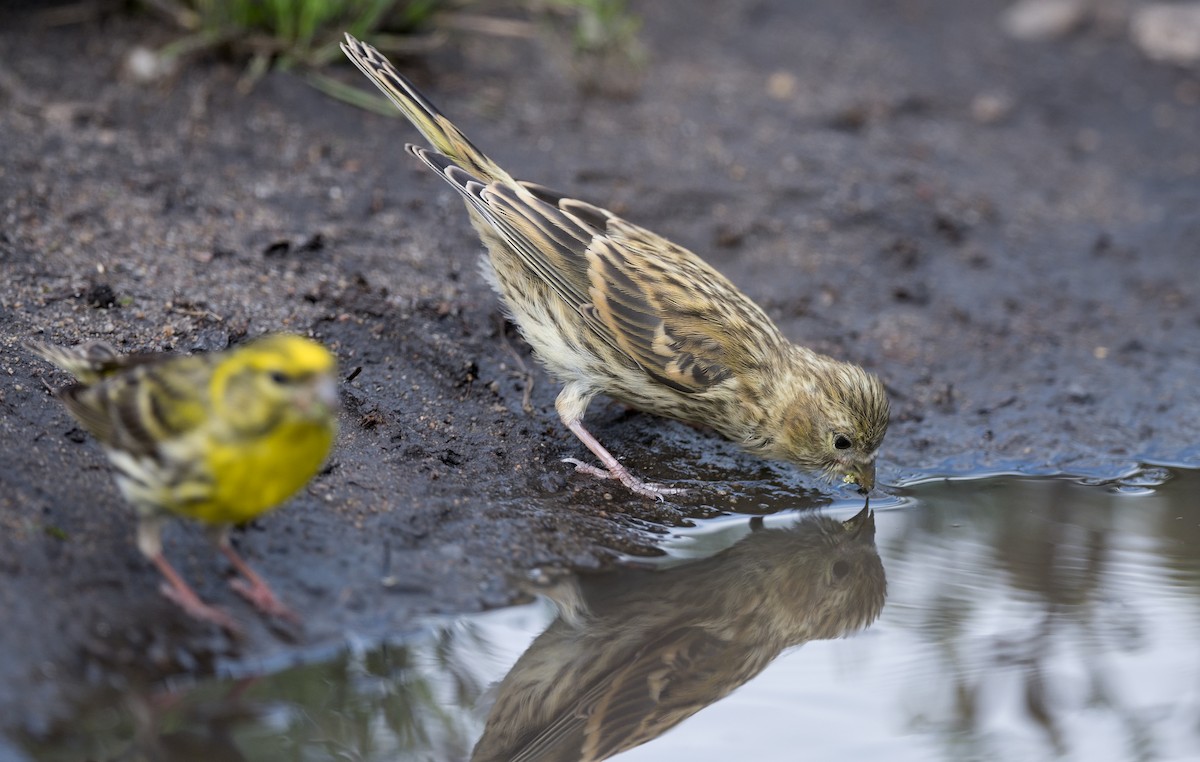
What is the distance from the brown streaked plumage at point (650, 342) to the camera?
17.5ft

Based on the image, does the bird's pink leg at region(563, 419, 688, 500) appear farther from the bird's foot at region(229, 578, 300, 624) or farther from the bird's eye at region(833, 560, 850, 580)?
the bird's foot at region(229, 578, 300, 624)

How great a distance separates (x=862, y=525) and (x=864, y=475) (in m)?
0.23

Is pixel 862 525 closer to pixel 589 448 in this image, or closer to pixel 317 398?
pixel 589 448

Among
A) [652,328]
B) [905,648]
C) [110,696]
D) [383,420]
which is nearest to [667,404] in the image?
[652,328]

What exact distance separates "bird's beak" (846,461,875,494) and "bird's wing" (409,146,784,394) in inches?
26.8

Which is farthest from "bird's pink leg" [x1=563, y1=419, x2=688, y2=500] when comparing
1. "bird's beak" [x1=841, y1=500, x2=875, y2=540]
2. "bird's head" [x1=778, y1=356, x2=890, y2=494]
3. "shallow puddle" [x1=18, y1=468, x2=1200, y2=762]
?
"bird's beak" [x1=841, y1=500, x2=875, y2=540]

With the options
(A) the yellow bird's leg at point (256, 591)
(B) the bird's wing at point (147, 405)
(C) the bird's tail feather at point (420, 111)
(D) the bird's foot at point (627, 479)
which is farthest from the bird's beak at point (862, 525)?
(B) the bird's wing at point (147, 405)

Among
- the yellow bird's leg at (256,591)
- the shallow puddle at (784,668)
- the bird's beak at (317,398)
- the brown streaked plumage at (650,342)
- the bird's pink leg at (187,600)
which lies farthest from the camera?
the brown streaked plumage at (650,342)

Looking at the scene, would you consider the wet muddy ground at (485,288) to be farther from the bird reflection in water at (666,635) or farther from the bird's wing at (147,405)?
the bird's wing at (147,405)

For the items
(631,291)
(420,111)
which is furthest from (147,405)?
(420,111)

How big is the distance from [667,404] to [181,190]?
2.96m

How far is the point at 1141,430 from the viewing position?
612 cm

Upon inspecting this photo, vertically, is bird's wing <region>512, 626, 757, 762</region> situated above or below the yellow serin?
below

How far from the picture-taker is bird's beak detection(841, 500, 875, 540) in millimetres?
5219
